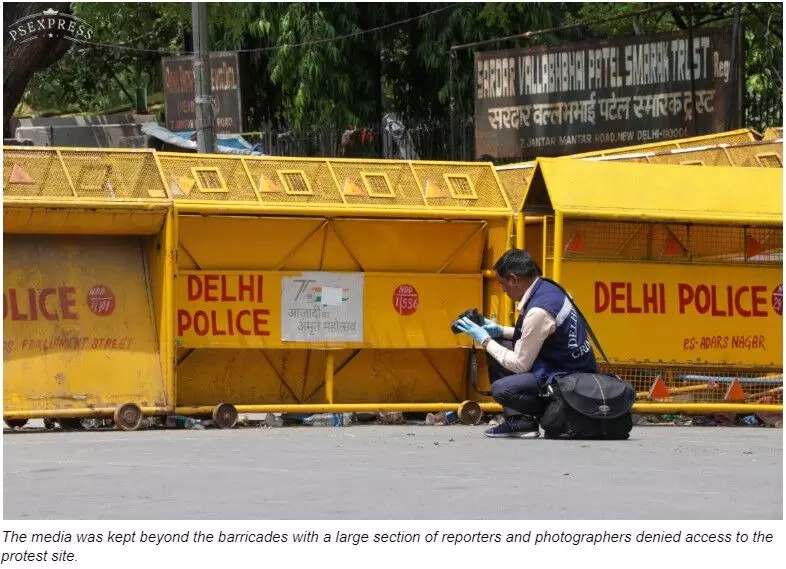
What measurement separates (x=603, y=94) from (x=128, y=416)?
976cm

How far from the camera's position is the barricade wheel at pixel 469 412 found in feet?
40.7

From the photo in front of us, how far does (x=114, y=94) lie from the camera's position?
38375mm

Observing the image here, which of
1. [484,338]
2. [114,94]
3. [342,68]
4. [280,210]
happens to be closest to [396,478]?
[484,338]

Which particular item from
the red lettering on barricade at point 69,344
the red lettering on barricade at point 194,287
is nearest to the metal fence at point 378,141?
the red lettering on barricade at point 194,287

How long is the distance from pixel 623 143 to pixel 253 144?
717cm

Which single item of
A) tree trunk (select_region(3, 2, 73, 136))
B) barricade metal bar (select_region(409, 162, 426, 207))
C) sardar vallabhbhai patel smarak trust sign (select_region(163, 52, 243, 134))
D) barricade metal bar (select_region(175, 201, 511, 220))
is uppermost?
tree trunk (select_region(3, 2, 73, 136))

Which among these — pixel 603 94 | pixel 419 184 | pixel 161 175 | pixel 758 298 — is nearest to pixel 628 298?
pixel 758 298

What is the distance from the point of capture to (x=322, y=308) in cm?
1247

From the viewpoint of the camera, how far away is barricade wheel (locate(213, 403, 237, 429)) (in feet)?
39.1

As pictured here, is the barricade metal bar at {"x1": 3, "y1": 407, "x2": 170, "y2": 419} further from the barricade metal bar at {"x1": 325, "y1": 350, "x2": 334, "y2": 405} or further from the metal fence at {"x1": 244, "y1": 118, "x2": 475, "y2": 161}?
the metal fence at {"x1": 244, "y1": 118, "x2": 475, "y2": 161}

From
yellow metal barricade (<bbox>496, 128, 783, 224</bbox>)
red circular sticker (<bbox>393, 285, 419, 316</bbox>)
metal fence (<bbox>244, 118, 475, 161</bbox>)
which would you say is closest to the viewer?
red circular sticker (<bbox>393, 285, 419, 316</bbox>)

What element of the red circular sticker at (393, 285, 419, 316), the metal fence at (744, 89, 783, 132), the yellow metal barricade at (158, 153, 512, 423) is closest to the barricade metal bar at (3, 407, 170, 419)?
the yellow metal barricade at (158, 153, 512, 423)

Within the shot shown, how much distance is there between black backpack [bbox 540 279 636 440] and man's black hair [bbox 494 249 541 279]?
74cm
